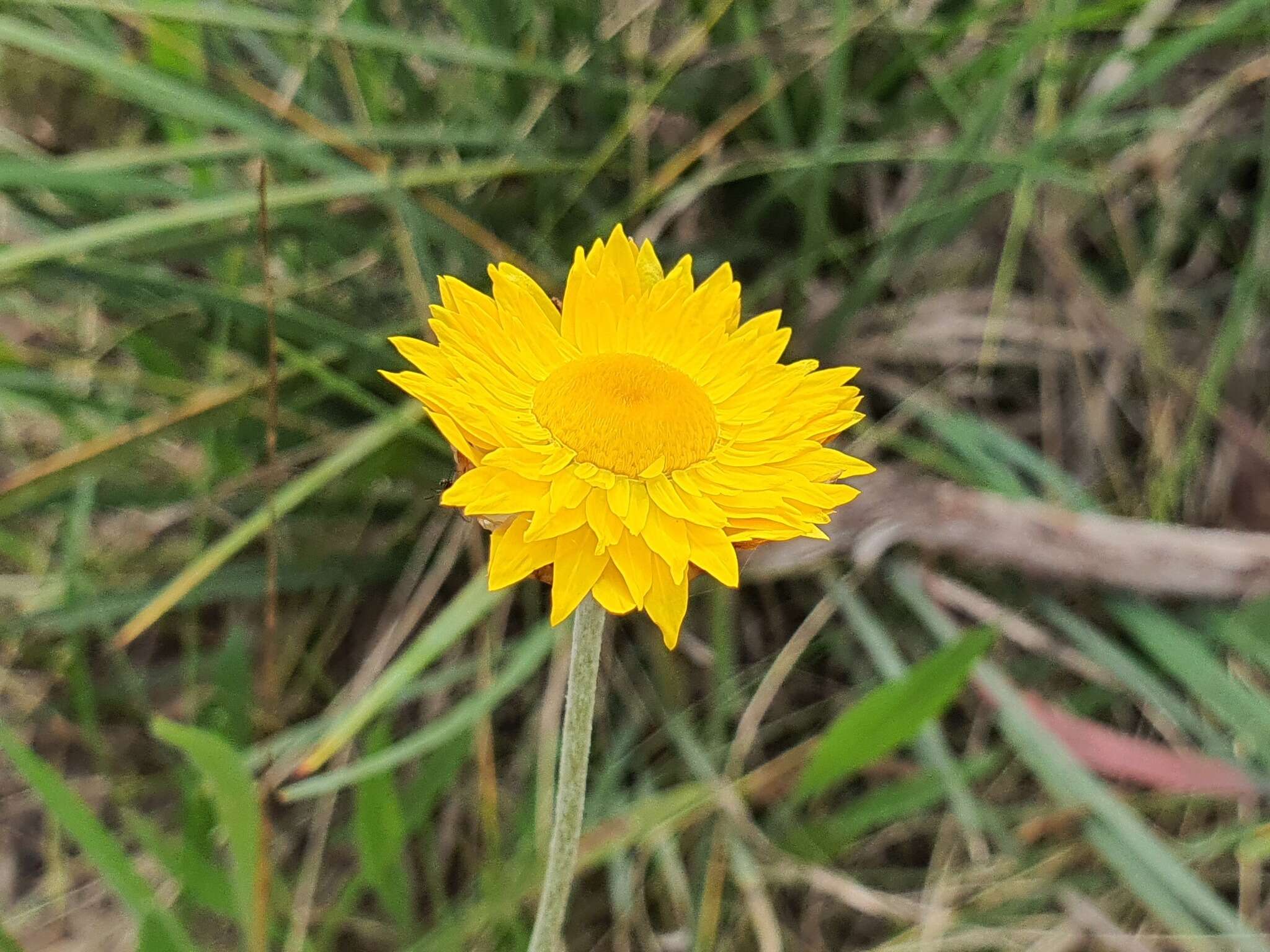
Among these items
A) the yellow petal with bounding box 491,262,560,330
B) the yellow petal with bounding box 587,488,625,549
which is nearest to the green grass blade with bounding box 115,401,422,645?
the yellow petal with bounding box 491,262,560,330

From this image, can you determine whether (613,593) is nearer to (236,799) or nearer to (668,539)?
(668,539)

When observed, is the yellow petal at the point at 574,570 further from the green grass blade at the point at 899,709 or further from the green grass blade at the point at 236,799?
the green grass blade at the point at 899,709

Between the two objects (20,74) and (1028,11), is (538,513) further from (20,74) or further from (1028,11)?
(20,74)

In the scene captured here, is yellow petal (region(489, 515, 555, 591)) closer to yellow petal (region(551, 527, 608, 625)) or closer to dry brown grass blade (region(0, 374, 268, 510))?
yellow petal (region(551, 527, 608, 625))

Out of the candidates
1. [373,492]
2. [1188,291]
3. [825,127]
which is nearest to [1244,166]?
[1188,291]

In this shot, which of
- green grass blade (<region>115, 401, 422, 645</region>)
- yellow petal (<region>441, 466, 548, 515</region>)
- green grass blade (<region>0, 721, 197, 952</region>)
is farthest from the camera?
green grass blade (<region>115, 401, 422, 645</region>)

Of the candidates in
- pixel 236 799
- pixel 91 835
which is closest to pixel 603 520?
pixel 236 799
